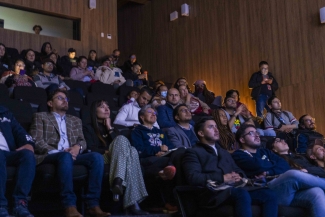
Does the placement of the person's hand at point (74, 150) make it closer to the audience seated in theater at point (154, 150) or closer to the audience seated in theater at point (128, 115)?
the audience seated in theater at point (154, 150)

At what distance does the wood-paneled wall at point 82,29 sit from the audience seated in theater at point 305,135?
454cm

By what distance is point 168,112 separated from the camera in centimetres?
414

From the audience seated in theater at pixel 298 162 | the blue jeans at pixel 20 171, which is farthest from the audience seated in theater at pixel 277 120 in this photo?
the blue jeans at pixel 20 171

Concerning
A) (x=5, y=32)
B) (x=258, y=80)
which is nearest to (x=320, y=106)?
(x=258, y=80)

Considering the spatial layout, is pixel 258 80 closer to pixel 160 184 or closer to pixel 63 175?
pixel 160 184

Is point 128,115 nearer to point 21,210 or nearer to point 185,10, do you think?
point 21,210

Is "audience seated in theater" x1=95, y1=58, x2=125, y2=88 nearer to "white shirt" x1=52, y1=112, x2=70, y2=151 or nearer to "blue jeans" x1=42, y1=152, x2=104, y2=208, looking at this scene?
"white shirt" x1=52, y1=112, x2=70, y2=151

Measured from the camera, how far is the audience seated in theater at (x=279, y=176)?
256cm

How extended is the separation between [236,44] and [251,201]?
198 inches

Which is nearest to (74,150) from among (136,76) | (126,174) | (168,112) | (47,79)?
(126,174)

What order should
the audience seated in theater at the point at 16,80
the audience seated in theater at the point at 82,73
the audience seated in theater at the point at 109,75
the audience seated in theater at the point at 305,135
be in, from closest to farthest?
the audience seated in theater at the point at 305,135, the audience seated in theater at the point at 16,80, the audience seated in theater at the point at 82,73, the audience seated in theater at the point at 109,75

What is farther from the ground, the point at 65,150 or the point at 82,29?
the point at 82,29

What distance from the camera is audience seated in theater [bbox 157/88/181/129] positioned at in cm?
402

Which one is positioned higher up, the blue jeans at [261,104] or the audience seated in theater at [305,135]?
the blue jeans at [261,104]
